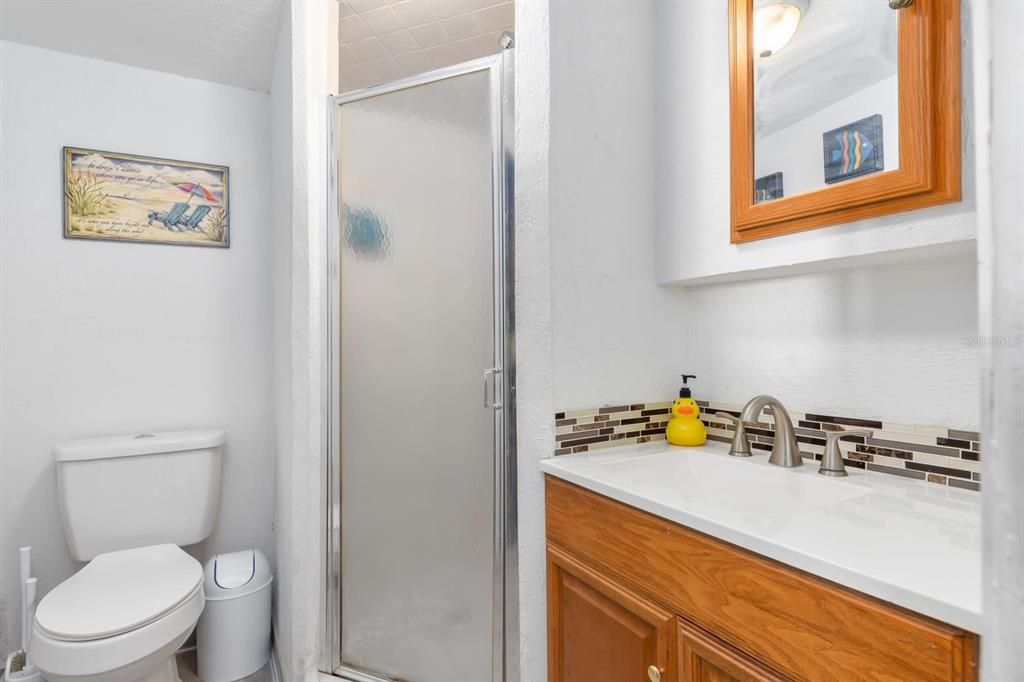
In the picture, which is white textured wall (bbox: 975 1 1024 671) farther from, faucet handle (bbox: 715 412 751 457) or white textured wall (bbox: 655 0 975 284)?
faucet handle (bbox: 715 412 751 457)

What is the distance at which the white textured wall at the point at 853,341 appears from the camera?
0.94 meters

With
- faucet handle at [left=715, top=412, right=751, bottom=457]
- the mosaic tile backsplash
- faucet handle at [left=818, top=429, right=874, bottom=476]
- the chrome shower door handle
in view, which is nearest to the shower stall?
the chrome shower door handle

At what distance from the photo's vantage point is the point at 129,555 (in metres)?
1.70

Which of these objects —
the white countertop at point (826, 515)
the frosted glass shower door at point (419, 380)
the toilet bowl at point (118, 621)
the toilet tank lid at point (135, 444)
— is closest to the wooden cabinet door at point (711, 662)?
the white countertop at point (826, 515)

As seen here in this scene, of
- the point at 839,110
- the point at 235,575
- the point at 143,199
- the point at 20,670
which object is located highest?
the point at 143,199

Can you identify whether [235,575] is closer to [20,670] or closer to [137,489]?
[137,489]

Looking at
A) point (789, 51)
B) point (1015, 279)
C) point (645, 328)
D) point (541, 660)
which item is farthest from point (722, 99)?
point (541, 660)

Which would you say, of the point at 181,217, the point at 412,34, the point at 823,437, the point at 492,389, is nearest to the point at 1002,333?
the point at 823,437

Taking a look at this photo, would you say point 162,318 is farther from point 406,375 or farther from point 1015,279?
point 1015,279

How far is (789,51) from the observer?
3.60ft

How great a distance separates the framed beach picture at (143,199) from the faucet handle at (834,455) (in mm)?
2224

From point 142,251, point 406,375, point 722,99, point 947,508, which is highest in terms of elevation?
point 722,99

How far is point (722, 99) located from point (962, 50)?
0.46 meters

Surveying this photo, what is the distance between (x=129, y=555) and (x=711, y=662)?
1831mm
